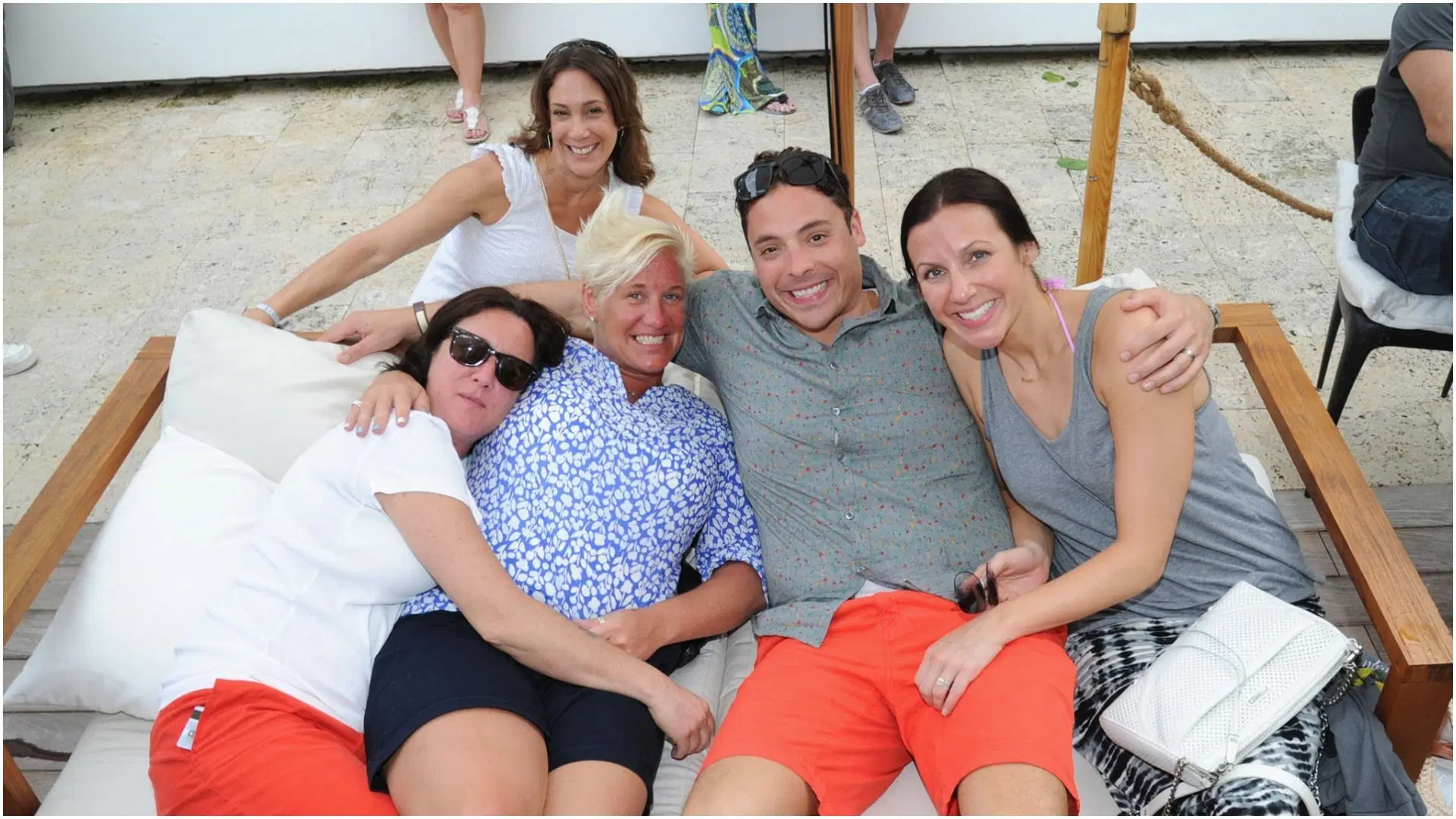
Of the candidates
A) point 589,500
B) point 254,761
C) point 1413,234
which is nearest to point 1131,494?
point 589,500

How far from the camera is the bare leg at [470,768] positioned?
5.71 ft

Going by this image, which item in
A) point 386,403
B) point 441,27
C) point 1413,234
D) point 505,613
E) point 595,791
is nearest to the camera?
point 595,791

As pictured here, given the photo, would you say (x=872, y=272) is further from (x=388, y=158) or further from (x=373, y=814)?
(x=388, y=158)

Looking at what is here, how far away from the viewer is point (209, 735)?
5.95ft

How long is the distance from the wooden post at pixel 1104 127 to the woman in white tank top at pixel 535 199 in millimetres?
890

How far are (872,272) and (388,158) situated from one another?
11.2 feet

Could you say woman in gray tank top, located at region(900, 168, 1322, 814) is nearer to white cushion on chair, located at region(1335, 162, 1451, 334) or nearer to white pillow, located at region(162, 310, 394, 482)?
white cushion on chair, located at region(1335, 162, 1451, 334)

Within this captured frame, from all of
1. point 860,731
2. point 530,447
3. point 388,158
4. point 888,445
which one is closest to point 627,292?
point 530,447

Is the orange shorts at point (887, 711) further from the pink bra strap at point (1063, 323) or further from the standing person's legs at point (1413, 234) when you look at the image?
the standing person's legs at point (1413, 234)

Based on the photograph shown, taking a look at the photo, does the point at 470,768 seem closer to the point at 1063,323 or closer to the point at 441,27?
the point at 1063,323

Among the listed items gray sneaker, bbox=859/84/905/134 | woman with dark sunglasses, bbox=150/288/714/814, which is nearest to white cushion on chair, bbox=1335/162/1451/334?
woman with dark sunglasses, bbox=150/288/714/814

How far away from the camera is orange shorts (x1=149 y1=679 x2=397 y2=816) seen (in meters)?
1.75

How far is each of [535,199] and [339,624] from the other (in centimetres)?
125

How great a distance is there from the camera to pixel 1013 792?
5.67 ft
